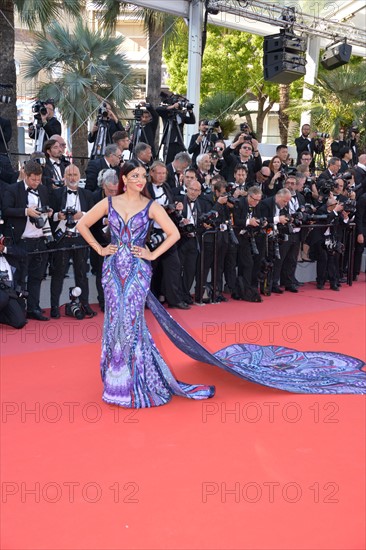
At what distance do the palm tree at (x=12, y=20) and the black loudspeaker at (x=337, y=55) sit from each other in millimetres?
5058

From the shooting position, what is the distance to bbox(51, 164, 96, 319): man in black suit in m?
7.14

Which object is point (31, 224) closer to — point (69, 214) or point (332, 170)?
point (69, 214)

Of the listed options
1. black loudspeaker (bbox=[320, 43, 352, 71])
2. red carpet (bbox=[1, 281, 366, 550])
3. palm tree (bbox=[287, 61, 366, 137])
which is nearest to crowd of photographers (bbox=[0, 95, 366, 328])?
red carpet (bbox=[1, 281, 366, 550])

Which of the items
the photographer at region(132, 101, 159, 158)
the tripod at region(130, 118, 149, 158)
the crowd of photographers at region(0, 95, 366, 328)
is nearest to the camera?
the crowd of photographers at region(0, 95, 366, 328)

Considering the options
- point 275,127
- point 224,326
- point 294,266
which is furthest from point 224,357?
point 275,127

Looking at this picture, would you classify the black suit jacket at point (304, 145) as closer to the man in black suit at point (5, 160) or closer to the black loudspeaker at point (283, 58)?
the black loudspeaker at point (283, 58)

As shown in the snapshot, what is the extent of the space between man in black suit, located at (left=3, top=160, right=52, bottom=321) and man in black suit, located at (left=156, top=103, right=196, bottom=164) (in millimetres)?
3157

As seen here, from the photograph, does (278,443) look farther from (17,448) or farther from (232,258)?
(232,258)

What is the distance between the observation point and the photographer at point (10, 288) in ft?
22.0

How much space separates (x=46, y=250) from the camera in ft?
23.2

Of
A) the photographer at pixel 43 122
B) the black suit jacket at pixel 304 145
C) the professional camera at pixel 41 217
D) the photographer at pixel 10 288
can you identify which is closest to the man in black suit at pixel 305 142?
the black suit jacket at pixel 304 145

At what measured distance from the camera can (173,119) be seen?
981 cm

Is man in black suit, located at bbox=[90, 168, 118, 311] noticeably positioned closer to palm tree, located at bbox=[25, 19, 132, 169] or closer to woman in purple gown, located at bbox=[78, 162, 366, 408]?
woman in purple gown, located at bbox=[78, 162, 366, 408]

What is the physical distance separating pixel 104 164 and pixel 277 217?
224cm
